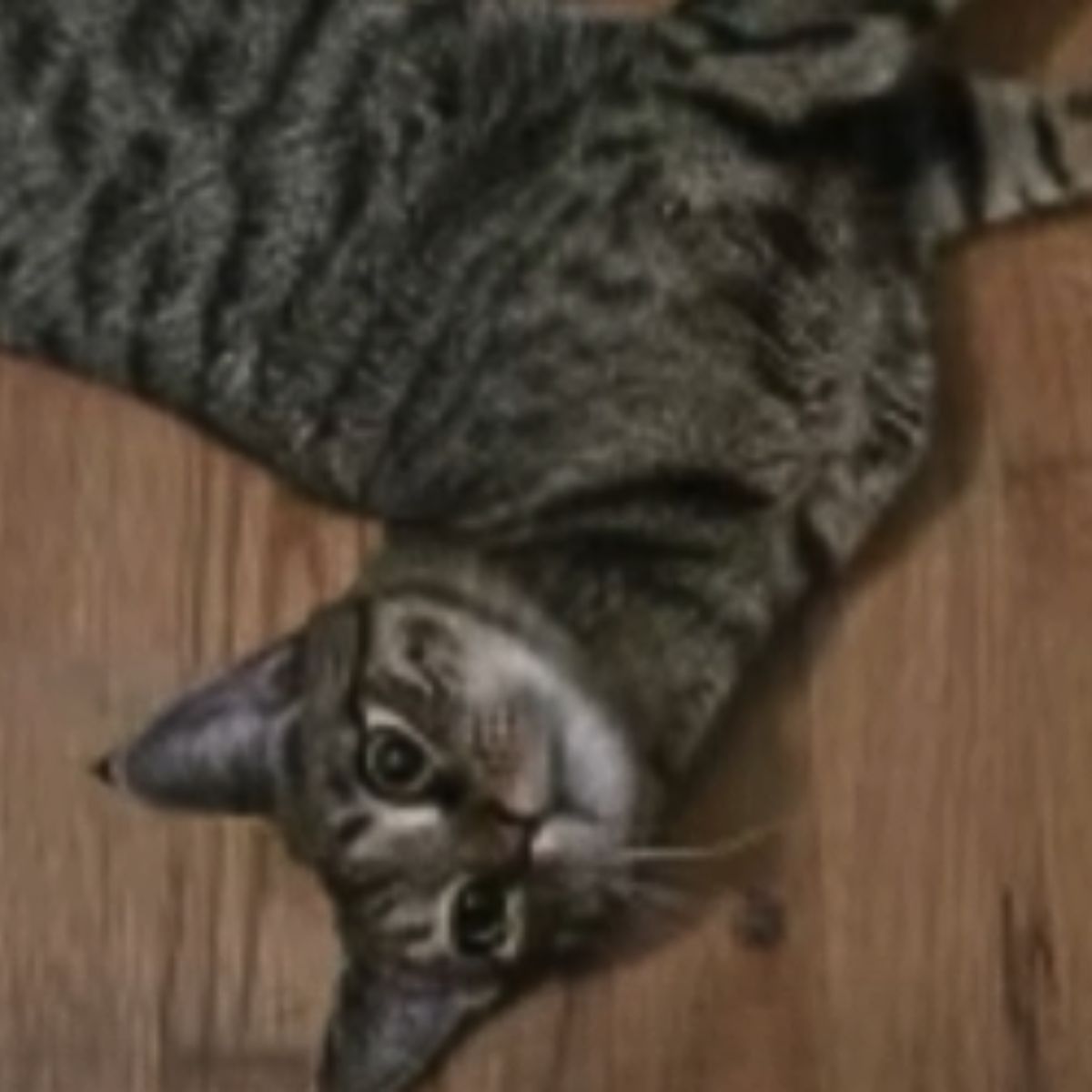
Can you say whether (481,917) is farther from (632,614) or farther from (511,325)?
(511,325)

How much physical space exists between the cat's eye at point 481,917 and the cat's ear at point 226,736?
0.45 feet

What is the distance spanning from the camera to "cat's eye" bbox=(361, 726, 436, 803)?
4.39 feet

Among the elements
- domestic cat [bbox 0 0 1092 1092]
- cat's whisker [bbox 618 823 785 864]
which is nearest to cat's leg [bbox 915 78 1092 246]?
domestic cat [bbox 0 0 1092 1092]

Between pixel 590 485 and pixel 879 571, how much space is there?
24 cm

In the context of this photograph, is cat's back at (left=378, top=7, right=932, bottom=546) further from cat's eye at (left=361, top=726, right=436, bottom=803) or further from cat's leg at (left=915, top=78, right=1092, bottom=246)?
cat's eye at (left=361, top=726, right=436, bottom=803)

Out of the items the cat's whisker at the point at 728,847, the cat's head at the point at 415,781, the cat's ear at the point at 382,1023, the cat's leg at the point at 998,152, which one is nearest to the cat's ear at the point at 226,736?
the cat's head at the point at 415,781

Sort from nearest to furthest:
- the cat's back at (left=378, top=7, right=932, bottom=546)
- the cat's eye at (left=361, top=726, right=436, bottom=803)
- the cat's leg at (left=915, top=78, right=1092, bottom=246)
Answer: the cat's eye at (left=361, top=726, right=436, bottom=803) < the cat's back at (left=378, top=7, right=932, bottom=546) < the cat's leg at (left=915, top=78, right=1092, bottom=246)

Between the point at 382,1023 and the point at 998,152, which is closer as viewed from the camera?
the point at 382,1023

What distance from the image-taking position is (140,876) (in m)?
1.60

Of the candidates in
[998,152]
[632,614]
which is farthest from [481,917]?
[998,152]

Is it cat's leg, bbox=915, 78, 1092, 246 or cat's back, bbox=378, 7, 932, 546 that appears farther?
cat's leg, bbox=915, 78, 1092, 246

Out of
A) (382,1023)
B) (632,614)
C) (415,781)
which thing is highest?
(632,614)

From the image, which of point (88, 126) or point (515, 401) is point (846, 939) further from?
point (88, 126)

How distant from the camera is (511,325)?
150cm
